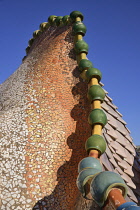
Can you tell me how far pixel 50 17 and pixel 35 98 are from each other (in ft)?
8.62

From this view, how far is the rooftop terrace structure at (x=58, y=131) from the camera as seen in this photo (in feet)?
11.1

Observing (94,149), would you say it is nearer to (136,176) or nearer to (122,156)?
(122,156)

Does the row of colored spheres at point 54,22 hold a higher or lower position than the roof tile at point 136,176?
higher

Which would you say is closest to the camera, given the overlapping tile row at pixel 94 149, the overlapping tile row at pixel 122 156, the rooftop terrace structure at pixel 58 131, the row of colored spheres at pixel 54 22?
the overlapping tile row at pixel 94 149

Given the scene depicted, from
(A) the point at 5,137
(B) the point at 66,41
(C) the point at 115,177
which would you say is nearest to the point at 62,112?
(A) the point at 5,137

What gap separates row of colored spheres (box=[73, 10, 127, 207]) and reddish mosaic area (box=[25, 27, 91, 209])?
0.96 ft

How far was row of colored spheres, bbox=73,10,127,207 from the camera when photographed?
2059 mm

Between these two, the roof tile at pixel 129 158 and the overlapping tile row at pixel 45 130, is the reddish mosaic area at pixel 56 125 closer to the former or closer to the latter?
the overlapping tile row at pixel 45 130

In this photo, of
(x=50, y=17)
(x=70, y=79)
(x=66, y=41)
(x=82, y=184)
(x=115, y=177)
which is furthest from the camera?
(x=50, y=17)

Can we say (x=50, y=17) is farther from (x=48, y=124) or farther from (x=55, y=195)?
(x=55, y=195)

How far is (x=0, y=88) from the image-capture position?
548 cm

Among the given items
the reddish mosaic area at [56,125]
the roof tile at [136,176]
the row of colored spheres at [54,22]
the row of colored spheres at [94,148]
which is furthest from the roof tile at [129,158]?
the row of colored spheres at [54,22]

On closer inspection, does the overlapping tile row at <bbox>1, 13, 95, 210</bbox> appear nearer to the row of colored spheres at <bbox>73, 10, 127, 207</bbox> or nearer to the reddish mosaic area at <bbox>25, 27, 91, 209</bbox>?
the reddish mosaic area at <bbox>25, 27, 91, 209</bbox>

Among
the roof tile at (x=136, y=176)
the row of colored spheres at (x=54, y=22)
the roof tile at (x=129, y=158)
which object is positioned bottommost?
the roof tile at (x=136, y=176)
